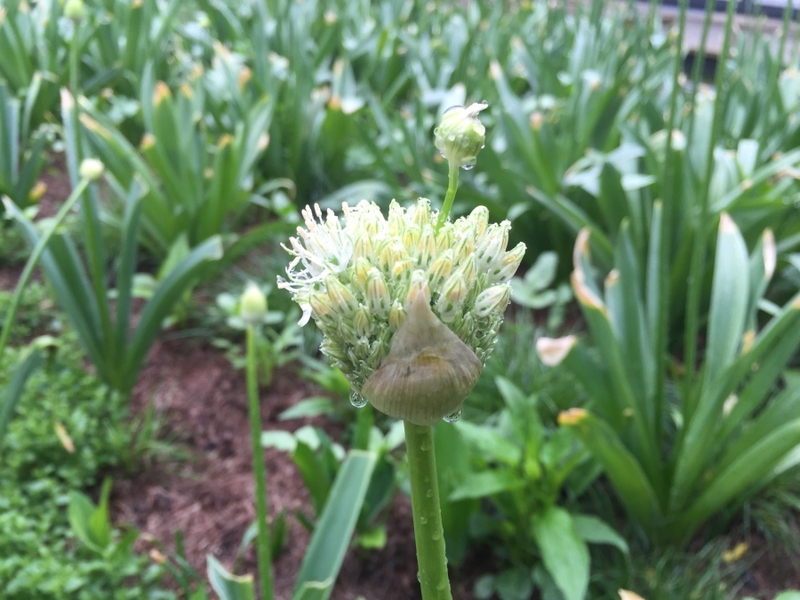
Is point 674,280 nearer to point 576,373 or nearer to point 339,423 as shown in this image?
point 576,373

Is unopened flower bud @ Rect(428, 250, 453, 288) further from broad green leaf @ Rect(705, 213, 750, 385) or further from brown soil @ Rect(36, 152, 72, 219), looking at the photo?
brown soil @ Rect(36, 152, 72, 219)

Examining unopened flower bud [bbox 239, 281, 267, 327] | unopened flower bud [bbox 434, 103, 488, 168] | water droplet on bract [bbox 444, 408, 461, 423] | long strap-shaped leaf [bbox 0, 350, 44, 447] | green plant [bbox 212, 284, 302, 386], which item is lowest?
green plant [bbox 212, 284, 302, 386]

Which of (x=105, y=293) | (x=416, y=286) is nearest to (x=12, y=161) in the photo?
(x=105, y=293)

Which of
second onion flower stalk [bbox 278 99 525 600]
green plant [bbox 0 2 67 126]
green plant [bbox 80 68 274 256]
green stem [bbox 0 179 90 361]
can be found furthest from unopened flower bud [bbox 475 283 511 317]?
green plant [bbox 0 2 67 126]

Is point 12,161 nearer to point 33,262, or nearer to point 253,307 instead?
point 33,262

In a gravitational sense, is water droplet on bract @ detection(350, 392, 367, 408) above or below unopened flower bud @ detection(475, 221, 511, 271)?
below

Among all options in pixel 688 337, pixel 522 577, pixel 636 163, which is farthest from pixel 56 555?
pixel 636 163

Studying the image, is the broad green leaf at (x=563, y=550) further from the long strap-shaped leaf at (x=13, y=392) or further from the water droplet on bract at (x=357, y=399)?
the long strap-shaped leaf at (x=13, y=392)
